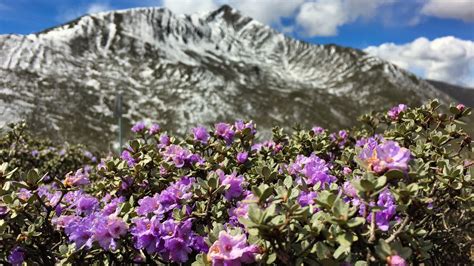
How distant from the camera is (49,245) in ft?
12.4

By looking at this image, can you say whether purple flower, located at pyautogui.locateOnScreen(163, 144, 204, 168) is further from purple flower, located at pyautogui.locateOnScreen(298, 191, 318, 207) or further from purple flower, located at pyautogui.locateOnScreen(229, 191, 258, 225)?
purple flower, located at pyautogui.locateOnScreen(298, 191, 318, 207)

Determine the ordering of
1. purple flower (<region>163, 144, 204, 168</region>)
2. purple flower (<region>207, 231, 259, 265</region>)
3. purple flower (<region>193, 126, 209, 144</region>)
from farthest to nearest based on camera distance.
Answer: purple flower (<region>193, 126, 209, 144</region>)
purple flower (<region>163, 144, 204, 168</region>)
purple flower (<region>207, 231, 259, 265</region>)

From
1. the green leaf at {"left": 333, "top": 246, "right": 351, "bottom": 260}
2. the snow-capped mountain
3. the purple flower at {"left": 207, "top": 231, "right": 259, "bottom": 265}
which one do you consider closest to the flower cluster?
the purple flower at {"left": 207, "top": 231, "right": 259, "bottom": 265}

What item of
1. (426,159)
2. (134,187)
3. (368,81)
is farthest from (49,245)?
(368,81)

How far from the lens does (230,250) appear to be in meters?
2.63

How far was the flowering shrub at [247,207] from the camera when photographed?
8.28 feet

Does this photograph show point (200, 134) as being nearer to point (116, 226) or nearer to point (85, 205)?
point (85, 205)

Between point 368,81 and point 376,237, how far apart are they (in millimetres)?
192417

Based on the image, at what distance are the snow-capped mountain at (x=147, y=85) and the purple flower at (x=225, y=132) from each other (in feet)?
303

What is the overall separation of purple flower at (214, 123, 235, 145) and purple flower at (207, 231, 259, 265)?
2907 mm

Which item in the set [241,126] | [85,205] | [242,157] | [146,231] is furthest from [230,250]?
[241,126]

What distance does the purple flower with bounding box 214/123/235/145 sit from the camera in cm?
551

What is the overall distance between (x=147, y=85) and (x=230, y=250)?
14305 cm

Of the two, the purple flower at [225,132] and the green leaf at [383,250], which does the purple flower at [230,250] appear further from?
the purple flower at [225,132]
